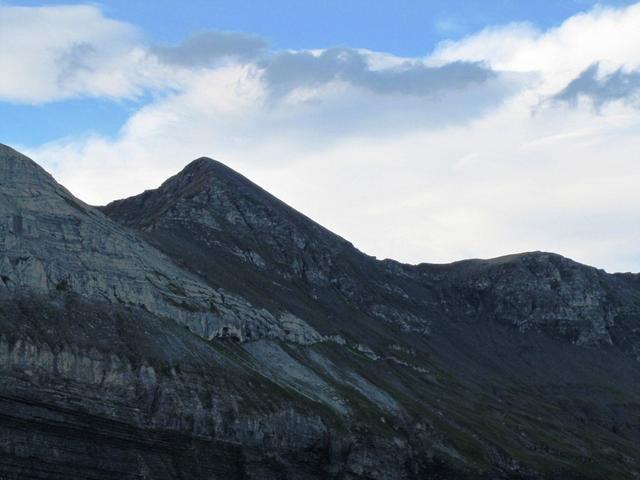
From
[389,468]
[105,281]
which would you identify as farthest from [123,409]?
[389,468]

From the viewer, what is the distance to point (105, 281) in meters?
123

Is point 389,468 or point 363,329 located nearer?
point 389,468

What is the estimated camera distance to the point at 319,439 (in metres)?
122

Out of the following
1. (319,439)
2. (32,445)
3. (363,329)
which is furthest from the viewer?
(363,329)

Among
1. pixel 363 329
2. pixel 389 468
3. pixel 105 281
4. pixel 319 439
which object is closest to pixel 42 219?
pixel 105 281

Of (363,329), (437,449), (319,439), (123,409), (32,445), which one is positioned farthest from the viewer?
(363,329)

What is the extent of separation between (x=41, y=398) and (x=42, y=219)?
30.9 m

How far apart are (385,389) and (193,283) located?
3391cm

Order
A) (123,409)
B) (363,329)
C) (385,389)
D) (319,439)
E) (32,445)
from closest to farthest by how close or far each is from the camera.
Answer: (32,445) → (123,409) → (319,439) → (385,389) → (363,329)

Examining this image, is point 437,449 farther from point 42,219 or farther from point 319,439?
point 42,219

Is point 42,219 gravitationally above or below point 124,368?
above

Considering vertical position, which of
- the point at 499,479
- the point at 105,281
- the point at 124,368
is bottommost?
the point at 499,479

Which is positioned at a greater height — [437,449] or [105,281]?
[105,281]

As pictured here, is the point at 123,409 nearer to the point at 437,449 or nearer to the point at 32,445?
the point at 32,445
